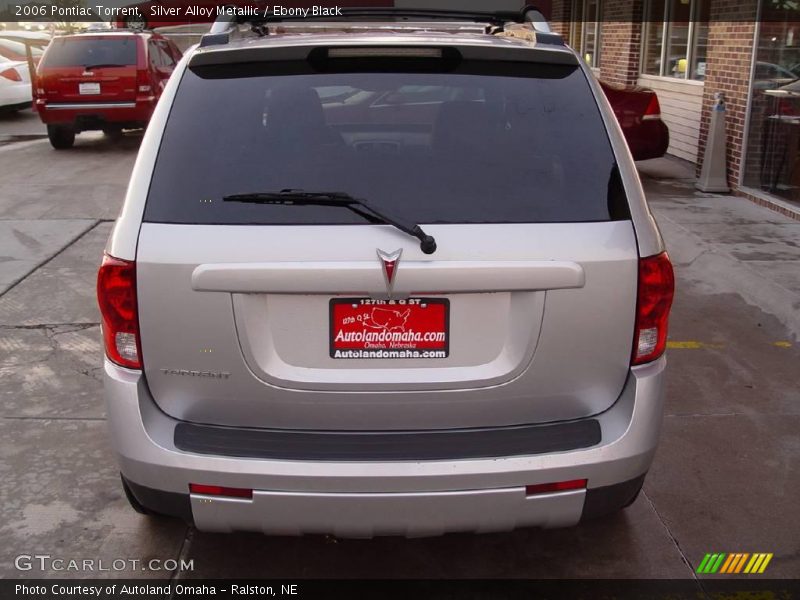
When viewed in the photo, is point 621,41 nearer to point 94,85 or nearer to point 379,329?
point 94,85

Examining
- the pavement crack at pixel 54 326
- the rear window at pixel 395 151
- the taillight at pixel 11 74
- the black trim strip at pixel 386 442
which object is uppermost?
the rear window at pixel 395 151

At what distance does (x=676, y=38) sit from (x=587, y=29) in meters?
5.32

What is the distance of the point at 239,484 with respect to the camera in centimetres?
256

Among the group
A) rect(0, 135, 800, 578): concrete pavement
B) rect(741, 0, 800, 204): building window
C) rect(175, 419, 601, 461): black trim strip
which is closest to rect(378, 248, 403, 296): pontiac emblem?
rect(175, 419, 601, 461): black trim strip

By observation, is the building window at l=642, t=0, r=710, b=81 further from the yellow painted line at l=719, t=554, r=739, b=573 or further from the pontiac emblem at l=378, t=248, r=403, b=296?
the pontiac emblem at l=378, t=248, r=403, b=296

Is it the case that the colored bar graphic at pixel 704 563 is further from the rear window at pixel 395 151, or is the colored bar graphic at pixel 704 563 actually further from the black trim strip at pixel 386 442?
the rear window at pixel 395 151

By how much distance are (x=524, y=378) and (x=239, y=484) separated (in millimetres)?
895

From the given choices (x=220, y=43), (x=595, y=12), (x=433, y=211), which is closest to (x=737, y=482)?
(x=433, y=211)

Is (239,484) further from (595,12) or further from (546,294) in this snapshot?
(595,12)

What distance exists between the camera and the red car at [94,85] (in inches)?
545

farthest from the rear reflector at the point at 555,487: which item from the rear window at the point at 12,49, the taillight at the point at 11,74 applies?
the rear window at the point at 12,49

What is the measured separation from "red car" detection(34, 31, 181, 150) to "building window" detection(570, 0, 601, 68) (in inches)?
333

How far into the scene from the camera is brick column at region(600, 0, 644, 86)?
14.1 m

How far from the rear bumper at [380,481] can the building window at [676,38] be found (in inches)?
407
